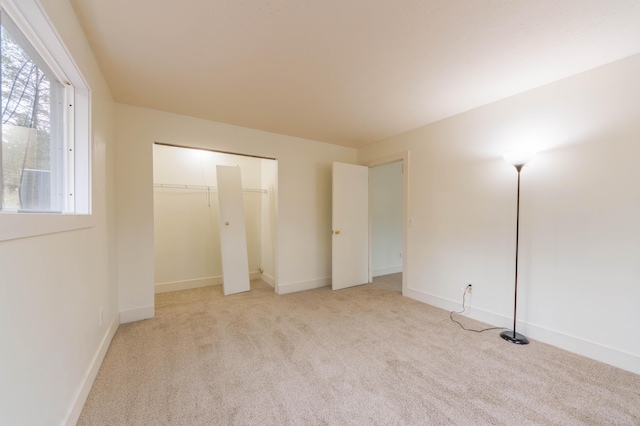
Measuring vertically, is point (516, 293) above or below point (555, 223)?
below

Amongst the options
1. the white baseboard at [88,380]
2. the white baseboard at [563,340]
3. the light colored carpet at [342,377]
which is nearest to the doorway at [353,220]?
the white baseboard at [563,340]

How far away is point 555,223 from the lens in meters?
2.19

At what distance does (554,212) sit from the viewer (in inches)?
86.3

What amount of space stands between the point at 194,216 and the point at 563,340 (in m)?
4.69

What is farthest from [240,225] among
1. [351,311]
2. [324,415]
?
[324,415]

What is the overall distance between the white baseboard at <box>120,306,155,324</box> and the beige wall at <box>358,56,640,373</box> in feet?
11.2

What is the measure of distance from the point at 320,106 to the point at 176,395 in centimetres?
280

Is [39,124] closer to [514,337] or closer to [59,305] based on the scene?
[59,305]

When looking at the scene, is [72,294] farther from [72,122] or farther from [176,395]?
[72,122]

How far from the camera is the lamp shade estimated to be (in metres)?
2.16

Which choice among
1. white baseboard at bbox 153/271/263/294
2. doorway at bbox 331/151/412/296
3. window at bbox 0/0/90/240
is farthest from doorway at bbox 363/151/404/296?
window at bbox 0/0/90/240

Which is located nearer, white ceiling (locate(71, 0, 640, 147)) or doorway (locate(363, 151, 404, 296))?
white ceiling (locate(71, 0, 640, 147))

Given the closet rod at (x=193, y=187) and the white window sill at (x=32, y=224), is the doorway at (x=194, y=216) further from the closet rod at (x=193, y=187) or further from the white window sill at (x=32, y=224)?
the white window sill at (x=32, y=224)

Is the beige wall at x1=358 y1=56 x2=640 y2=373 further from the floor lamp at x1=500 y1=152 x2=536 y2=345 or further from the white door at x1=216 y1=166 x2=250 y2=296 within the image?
the white door at x1=216 y1=166 x2=250 y2=296
